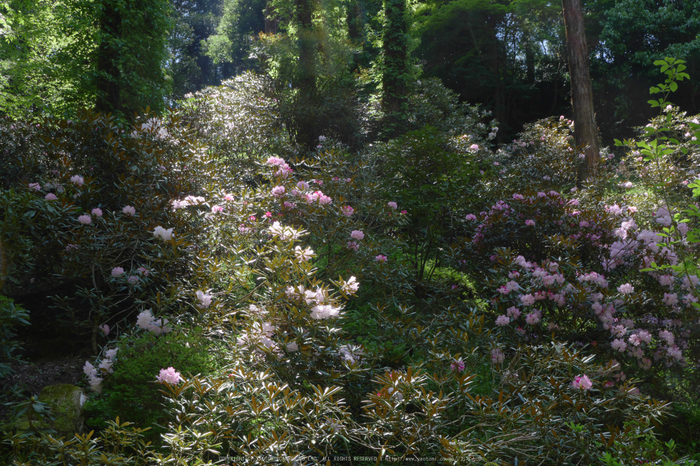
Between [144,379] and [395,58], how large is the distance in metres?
9.68

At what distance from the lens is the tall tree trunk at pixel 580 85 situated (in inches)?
298

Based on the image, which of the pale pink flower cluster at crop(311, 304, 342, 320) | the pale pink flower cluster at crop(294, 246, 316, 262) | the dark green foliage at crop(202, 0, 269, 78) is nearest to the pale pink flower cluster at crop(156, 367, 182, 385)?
the pale pink flower cluster at crop(311, 304, 342, 320)

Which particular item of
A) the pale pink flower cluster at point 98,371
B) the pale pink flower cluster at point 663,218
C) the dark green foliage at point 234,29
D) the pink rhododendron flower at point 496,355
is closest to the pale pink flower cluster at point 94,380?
the pale pink flower cluster at point 98,371

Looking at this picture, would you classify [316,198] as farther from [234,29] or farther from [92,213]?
[234,29]

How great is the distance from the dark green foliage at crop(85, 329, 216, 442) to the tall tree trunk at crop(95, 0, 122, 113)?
668 centimetres

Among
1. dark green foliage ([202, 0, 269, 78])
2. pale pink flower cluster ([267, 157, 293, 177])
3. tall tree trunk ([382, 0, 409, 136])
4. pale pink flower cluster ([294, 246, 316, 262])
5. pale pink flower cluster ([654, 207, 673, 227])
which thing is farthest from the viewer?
dark green foliage ([202, 0, 269, 78])

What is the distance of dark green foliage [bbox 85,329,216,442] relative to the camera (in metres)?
2.34

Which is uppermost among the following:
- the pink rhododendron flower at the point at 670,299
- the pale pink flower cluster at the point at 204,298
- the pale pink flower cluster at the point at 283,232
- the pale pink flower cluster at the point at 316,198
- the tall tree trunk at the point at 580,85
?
the tall tree trunk at the point at 580,85

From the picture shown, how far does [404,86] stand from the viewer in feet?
33.7

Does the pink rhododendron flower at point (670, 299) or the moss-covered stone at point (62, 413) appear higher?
the pink rhododendron flower at point (670, 299)

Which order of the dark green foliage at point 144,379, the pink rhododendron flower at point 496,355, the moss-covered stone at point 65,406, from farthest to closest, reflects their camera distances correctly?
the pink rhododendron flower at point 496,355 → the dark green foliage at point 144,379 → the moss-covered stone at point 65,406

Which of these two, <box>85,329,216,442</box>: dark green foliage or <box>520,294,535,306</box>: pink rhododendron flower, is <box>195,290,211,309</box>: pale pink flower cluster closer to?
<box>85,329,216,442</box>: dark green foliage

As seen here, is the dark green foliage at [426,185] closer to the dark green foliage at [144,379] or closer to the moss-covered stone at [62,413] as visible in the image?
the dark green foliage at [144,379]

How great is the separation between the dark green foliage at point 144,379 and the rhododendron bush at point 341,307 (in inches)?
0.5
